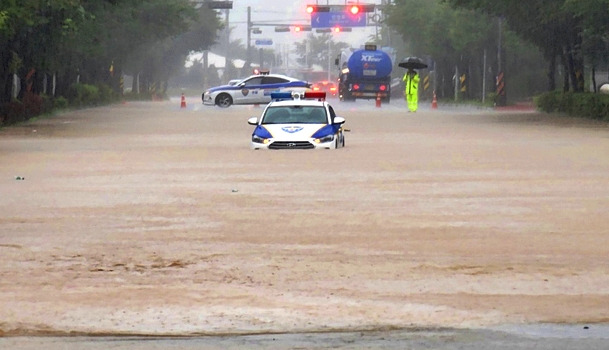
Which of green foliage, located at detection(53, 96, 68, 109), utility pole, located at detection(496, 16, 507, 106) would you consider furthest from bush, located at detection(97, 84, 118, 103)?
utility pole, located at detection(496, 16, 507, 106)

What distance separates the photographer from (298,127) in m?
34.7

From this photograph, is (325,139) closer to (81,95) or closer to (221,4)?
(81,95)

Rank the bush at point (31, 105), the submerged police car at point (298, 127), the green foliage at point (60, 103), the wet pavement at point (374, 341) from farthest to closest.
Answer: the green foliage at point (60, 103) → the bush at point (31, 105) → the submerged police car at point (298, 127) → the wet pavement at point (374, 341)

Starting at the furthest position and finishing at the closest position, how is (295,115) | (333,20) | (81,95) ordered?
(333,20)
(81,95)
(295,115)

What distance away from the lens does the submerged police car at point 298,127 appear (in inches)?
1353

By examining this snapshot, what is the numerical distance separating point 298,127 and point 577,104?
78.0ft

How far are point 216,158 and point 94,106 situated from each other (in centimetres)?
4809

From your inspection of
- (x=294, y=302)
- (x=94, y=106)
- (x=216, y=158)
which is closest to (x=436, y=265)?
(x=294, y=302)

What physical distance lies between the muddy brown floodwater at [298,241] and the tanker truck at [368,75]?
57327 mm

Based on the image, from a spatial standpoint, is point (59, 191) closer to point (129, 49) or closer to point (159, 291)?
point (159, 291)

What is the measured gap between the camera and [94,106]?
258ft

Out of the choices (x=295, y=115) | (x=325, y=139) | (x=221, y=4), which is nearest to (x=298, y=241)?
(x=325, y=139)

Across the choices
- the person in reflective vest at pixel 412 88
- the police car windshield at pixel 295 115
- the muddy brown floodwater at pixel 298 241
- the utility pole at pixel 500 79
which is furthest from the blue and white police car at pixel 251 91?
the muddy brown floodwater at pixel 298 241

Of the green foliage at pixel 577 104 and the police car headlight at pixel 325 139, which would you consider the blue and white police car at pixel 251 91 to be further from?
the police car headlight at pixel 325 139
